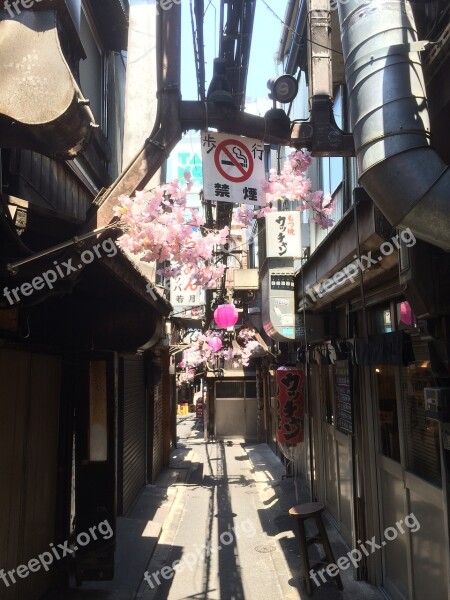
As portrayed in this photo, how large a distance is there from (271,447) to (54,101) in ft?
76.1

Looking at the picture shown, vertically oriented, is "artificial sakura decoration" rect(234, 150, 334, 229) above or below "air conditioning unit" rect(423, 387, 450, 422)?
above

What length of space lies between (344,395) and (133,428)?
7748 millimetres

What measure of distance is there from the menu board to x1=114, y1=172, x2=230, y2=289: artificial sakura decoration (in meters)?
4.48

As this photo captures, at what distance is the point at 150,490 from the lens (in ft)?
51.7

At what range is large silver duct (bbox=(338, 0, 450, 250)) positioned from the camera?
4.48m

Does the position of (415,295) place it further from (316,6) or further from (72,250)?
(316,6)

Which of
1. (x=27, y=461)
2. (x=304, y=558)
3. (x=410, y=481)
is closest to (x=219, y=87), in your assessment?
(x=27, y=461)

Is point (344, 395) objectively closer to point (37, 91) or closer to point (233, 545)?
point (233, 545)

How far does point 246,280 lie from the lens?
25672 mm

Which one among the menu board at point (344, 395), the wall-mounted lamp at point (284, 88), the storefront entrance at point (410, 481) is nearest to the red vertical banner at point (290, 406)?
the menu board at point (344, 395)

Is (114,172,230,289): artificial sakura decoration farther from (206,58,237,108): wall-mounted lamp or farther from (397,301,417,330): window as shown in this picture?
(397,301,417,330): window

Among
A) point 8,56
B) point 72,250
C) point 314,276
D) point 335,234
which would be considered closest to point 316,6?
point 335,234

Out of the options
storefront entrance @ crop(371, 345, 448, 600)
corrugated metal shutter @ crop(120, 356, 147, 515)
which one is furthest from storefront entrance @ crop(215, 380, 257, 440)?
storefront entrance @ crop(371, 345, 448, 600)

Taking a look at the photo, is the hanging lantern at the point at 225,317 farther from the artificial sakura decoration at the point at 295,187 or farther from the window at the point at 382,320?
the artificial sakura decoration at the point at 295,187
